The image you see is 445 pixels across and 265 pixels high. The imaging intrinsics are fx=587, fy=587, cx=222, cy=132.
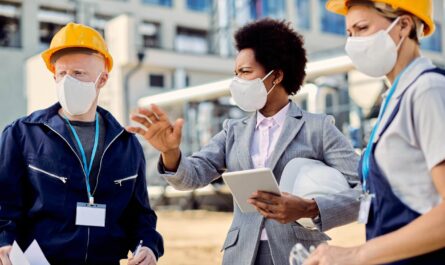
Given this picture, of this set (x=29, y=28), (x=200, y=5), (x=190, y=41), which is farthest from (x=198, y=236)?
(x=200, y=5)

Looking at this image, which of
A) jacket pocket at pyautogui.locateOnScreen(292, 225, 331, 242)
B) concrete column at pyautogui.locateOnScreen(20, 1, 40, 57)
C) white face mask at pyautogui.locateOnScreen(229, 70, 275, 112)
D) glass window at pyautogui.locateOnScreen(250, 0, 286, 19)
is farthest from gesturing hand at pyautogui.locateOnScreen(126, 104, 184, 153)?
glass window at pyautogui.locateOnScreen(250, 0, 286, 19)

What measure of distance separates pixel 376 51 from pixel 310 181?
57cm

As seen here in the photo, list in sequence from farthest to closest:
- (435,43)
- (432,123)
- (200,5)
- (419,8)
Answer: (435,43)
(200,5)
(419,8)
(432,123)

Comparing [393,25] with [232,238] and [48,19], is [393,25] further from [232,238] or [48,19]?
[48,19]

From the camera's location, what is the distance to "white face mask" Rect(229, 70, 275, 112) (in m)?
2.41

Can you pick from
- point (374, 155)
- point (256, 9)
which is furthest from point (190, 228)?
point (256, 9)

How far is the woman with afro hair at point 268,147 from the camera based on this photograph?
202cm

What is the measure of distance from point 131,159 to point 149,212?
252mm

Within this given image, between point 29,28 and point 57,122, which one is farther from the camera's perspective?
point 29,28

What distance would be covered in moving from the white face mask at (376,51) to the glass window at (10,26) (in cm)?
2136

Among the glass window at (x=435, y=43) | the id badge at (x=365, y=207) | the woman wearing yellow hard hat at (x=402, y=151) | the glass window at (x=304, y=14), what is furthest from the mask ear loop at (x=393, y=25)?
the glass window at (x=435, y=43)

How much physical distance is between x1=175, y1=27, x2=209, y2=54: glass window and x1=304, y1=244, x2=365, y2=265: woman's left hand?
24.2 metres

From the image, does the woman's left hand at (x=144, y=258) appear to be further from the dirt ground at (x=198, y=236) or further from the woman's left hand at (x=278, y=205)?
the dirt ground at (x=198, y=236)

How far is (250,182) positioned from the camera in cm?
188
